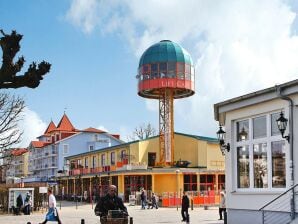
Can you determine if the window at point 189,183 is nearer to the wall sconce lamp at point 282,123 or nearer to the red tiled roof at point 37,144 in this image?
the wall sconce lamp at point 282,123

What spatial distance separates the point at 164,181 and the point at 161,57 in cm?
1293

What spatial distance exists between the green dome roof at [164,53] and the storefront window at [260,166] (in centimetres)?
4035

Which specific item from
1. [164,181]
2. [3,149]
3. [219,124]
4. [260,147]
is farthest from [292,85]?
[164,181]

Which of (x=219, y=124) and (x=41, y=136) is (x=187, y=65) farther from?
(x=41, y=136)

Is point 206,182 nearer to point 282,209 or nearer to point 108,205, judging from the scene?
point 282,209

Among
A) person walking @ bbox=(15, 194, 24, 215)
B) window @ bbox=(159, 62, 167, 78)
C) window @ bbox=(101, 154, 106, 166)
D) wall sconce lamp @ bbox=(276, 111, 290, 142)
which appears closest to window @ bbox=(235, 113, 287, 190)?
wall sconce lamp @ bbox=(276, 111, 290, 142)

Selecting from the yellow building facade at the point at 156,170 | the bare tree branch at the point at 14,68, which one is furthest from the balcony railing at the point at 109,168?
the bare tree branch at the point at 14,68

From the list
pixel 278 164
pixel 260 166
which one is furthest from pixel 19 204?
pixel 278 164

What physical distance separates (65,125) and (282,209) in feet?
311

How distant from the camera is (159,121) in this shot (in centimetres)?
5856

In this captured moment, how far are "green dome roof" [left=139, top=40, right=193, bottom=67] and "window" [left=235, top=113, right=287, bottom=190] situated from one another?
39.2 metres

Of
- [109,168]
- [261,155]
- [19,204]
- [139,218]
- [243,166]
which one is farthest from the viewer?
[109,168]

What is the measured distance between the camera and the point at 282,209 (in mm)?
15609

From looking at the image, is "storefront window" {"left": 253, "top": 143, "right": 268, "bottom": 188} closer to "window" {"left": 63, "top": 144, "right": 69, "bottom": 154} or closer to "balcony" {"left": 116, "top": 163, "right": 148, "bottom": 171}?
"balcony" {"left": 116, "top": 163, "right": 148, "bottom": 171}
